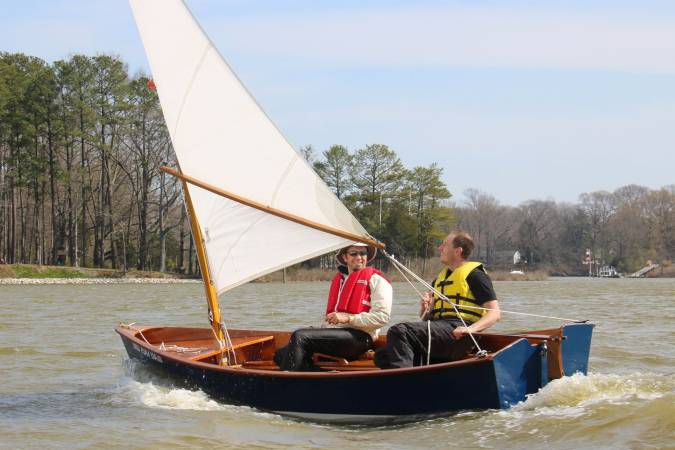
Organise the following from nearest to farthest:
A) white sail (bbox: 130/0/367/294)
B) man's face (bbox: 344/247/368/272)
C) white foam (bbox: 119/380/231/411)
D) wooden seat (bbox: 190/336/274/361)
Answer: man's face (bbox: 344/247/368/272) → white foam (bbox: 119/380/231/411) → white sail (bbox: 130/0/367/294) → wooden seat (bbox: 190/336/274/361)

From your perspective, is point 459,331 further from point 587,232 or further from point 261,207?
point 587,232

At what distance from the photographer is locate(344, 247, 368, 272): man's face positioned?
25.3 feet

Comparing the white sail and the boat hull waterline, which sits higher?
the white sail

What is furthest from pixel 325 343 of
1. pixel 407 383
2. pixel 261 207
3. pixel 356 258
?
pixel 261 207

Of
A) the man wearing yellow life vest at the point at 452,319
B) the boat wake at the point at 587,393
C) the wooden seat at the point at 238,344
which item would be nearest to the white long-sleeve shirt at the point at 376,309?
the man wearing yellow life vest at the point at 452,319

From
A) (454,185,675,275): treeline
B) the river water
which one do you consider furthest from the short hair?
(454,185,675,275): treeline

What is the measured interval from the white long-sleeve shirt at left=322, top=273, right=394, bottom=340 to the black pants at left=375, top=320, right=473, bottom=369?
0.28 meters

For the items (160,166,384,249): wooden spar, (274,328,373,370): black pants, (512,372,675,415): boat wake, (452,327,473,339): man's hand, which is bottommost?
(512,372,675,415): boat wake

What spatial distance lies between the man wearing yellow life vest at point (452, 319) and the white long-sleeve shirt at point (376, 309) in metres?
0.25

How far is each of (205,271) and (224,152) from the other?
1075 millimetres

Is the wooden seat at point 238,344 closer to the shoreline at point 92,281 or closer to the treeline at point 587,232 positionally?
the shoreline at point 92,281

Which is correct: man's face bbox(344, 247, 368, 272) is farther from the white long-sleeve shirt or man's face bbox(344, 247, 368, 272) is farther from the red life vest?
the white long-sleeve shirt

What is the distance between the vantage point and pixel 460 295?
7297 millimetres

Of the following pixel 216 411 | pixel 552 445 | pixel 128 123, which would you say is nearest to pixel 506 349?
pixel 552 445
